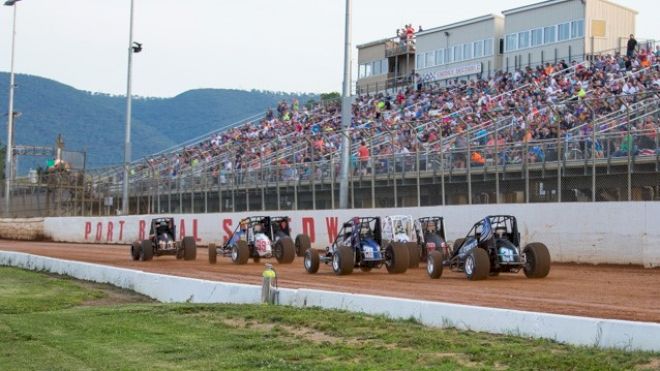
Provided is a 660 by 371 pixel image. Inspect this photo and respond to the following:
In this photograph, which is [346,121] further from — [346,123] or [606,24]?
[606,24]

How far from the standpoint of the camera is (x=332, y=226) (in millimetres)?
28828

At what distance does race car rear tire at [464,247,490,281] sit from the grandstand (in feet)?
14.9

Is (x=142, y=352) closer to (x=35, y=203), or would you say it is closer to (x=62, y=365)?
(x=62, y=365)

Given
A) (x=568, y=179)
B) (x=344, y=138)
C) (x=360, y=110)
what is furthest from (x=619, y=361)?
(x=360, y=110)

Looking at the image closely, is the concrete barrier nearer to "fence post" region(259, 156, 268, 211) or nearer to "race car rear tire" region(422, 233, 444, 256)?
"race car rear tire" region(422, 233, 444, 256)

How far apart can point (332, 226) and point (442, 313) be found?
17.9 m

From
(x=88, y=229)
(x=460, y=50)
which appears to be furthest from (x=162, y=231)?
(x=460, y=50)

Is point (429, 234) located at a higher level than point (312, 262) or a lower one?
higher

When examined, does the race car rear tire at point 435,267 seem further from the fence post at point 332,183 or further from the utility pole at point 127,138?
the utility pole at point 127,138

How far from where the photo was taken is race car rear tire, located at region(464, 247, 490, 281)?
17.8 meters

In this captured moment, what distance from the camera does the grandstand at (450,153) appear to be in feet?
70.5

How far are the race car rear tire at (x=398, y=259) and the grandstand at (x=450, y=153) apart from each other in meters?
4.43

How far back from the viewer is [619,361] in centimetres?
824

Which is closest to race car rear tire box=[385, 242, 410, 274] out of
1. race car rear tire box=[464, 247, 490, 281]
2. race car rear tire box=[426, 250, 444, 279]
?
race car rear tire box=[426, 250, 444, 279]
